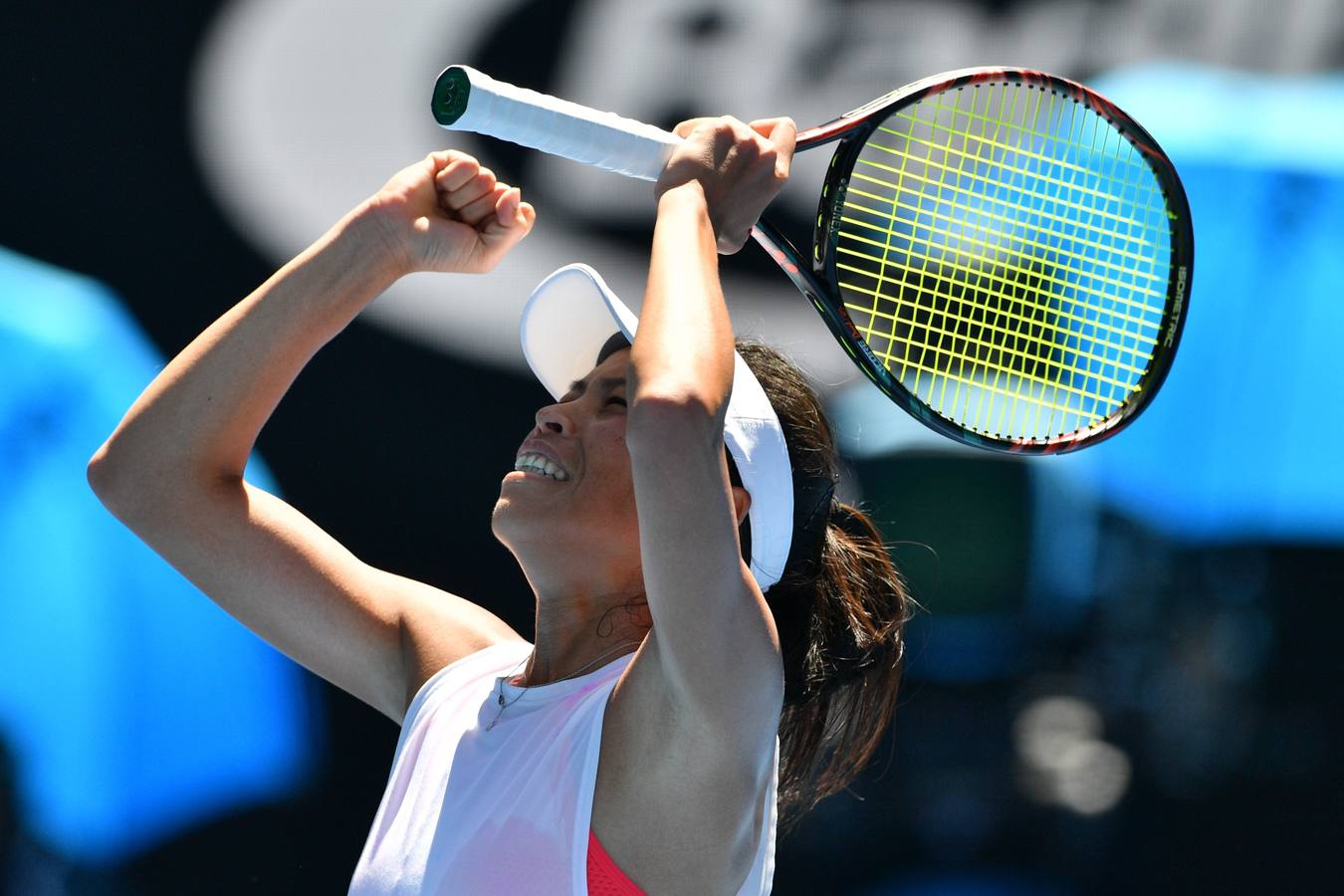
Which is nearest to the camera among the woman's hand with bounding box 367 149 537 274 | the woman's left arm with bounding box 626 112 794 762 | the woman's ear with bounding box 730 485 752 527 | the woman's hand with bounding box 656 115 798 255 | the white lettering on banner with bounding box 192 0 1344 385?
the woman's left arm with bounding box 626 112 794 762

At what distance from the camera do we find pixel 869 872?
2459 millimetres

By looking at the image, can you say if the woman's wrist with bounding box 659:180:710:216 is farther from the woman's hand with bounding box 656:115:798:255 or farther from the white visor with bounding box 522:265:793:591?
the white visor with bounding box 522:265:793:591

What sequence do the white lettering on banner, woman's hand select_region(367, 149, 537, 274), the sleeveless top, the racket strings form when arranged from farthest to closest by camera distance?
1. the white lettering on banner
2. the racket strings
3. woman's hand select_region(367, 149, 537, 274)
4. the sleeveless top

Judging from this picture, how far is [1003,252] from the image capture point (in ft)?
6.48

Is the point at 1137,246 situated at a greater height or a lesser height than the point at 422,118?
lesser

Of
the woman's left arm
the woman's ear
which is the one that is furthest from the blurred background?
the woman's left arm

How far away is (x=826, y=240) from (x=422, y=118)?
38.9 inches

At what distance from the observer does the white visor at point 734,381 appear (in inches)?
57.9

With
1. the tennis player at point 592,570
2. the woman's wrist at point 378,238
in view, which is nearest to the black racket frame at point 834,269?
the tennis player at point 592,570

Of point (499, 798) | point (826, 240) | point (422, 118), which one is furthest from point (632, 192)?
point (499, 798)

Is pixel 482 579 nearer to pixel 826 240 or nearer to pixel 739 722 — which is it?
pixel 826 240

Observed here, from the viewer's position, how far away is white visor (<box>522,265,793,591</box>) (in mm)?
1471

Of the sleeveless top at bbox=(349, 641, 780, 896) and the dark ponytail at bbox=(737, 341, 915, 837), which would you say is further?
the dark ponytail at bbox=(737, 341, 915, 837)

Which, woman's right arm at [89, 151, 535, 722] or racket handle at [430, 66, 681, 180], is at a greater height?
racket handle at [430, 66, 681, 180]
